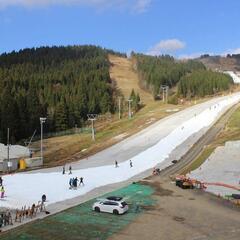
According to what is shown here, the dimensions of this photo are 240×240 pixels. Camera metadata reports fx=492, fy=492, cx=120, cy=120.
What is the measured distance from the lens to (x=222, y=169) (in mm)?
65812

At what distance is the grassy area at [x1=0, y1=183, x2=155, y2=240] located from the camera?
115 ft

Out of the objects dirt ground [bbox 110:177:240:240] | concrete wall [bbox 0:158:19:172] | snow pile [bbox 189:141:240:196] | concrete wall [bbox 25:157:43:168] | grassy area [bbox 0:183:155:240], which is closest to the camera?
grassy area [bbox 0:183:155:240]

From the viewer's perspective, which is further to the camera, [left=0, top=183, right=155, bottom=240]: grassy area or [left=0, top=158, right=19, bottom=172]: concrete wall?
[left=0, top=158, right=19, bottom=172]: concrete wall

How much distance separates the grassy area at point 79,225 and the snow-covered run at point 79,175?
5.87 metres

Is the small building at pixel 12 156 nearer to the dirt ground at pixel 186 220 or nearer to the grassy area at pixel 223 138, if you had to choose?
the grassy area at pixel 223 138

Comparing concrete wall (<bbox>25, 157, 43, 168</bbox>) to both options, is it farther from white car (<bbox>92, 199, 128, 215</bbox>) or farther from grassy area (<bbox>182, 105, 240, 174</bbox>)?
white car (<bbox>92, 199, 128, 215</bbox>)

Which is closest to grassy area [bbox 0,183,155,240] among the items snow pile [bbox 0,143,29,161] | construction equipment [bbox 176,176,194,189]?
construction equipment [bbox 176,176,194,189]

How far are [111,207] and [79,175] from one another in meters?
23.4

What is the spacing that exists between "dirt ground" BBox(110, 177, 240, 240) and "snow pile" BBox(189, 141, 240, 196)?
3558 millimetres

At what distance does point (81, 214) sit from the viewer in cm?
4262

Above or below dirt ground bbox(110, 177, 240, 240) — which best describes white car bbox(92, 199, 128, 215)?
above

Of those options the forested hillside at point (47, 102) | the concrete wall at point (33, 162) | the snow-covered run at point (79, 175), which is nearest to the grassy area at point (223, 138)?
the snow-covered run at point (79, 175)

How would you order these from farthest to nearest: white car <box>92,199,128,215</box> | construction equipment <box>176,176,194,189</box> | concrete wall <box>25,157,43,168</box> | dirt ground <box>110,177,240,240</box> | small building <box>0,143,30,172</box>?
1. concrete wall <box>25,157,43,168</box>
2. small building <box>0,143,30,172</box>
3. construction equipment <box>176,176,194,189</box>
4. white car <box>92,199,128,215</box>
5. dirt ground <box>110,177,240,240</box>

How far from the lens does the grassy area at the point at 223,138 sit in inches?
2880
